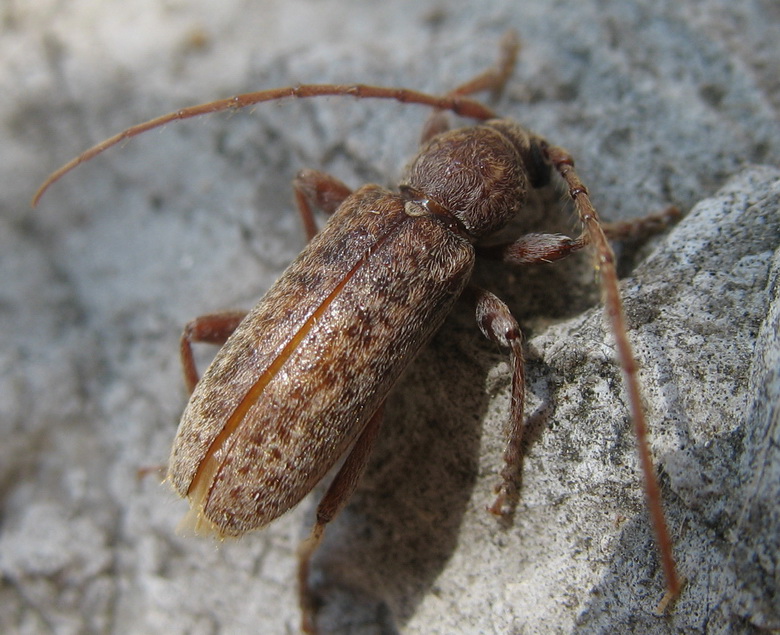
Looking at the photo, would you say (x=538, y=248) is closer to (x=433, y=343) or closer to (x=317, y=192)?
(x=433, y=343)

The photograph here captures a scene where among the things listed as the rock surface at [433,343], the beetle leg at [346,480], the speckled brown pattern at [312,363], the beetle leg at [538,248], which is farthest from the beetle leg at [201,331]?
the beetle leg at [538,248]

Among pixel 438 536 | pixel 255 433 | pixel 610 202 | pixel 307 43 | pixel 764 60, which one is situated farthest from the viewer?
pixel 307 43

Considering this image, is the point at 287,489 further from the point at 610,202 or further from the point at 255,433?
the point at 610,202

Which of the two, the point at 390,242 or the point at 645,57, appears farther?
the point at 645,57

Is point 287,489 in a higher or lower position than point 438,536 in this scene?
higher

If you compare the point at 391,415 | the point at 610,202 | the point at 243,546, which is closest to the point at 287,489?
the point at 391,415

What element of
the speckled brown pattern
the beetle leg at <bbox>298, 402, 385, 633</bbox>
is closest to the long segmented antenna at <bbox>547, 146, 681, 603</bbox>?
the speckled brown pattern
